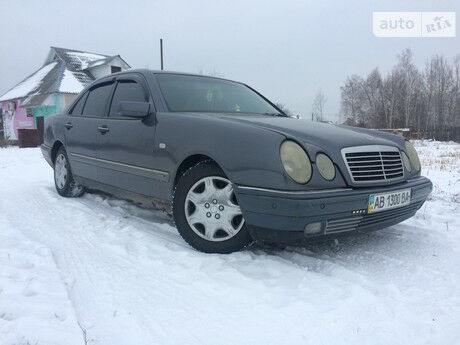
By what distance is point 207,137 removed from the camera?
3.12 meters

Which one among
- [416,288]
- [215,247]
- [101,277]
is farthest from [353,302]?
[101,277]

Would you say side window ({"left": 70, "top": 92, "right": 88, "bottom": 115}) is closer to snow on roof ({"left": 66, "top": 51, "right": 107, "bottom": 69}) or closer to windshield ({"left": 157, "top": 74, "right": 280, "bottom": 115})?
windshield ({"left": 157, "top": 74, "right": 280, "bottom": 115})

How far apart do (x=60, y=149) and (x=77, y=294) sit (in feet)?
11.4

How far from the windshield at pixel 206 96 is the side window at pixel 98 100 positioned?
0.88 m

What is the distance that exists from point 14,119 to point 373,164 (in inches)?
1356

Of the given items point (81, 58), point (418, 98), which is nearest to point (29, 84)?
point (81, 58)

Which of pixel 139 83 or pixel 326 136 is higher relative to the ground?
pixel 139 83

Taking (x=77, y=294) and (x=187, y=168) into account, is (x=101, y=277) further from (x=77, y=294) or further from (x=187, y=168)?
(x=187, y=168)

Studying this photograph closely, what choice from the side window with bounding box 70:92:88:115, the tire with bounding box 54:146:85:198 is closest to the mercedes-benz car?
the side window with bounding box 70:92:88:115

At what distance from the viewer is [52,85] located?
2839 centimetres

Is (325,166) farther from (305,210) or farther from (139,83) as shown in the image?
(139,83)

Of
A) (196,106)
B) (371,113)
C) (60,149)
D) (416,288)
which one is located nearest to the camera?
(416,288)

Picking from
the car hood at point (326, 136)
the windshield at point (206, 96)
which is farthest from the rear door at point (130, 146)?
the car hood at point (326, 136)

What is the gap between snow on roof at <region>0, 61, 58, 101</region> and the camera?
100ft
